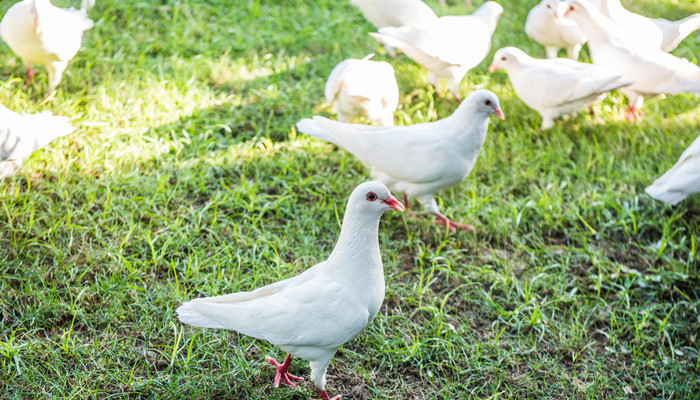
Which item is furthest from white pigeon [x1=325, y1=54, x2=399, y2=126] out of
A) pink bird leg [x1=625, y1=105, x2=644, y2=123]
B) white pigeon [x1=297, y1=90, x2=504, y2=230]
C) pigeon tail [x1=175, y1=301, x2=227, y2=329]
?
pink bird leg [x1=625, y1=105, x2=644, y2=123]

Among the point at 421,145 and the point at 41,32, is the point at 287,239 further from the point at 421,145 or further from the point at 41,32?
the point at 41,32

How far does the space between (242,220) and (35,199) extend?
1.30 m

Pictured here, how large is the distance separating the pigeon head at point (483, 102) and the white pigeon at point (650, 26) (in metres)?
2.07

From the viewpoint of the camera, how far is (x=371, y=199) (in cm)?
270

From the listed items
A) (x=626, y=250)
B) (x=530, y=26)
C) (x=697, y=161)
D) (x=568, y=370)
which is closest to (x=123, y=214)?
(x=568, y=370)

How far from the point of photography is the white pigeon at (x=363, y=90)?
425cm

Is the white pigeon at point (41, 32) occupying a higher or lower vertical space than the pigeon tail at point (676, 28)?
higher

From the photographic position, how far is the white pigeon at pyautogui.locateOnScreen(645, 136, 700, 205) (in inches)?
143

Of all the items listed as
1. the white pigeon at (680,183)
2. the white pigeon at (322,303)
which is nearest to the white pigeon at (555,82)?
the white pigeon at (680,183)

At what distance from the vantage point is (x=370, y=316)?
2.70 meters

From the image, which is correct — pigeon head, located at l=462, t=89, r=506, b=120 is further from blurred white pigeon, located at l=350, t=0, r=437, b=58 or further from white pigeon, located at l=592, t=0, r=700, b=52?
white pigeon, located at l=592, t=0, r=700, b=52

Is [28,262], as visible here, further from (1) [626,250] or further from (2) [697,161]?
(2) [697,161]

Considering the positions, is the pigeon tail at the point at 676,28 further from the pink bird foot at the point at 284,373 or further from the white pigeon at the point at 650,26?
the pink bird foot at the point at 284,373

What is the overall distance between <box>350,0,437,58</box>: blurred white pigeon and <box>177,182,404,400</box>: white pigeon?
3.13m
